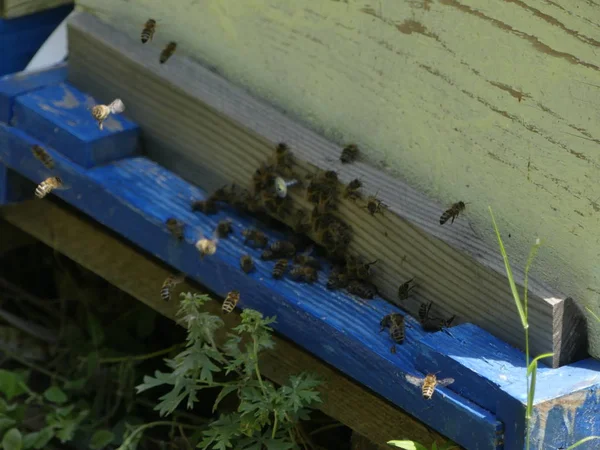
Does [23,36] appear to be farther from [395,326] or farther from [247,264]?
[395,326]

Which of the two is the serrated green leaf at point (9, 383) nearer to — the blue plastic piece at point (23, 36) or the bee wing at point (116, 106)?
the bee wing at point (116, 106)

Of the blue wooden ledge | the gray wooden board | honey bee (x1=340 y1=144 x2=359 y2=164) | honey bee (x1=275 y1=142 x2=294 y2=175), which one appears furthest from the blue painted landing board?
honey bee (x1=340 y1=144 x2=359 y2=164)

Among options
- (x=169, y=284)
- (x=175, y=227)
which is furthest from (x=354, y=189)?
(x=169, y=284)

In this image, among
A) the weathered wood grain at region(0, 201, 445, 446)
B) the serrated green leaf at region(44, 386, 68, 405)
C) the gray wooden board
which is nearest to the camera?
the gray wooden board

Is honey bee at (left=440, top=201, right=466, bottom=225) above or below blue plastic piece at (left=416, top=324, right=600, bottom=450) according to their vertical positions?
above

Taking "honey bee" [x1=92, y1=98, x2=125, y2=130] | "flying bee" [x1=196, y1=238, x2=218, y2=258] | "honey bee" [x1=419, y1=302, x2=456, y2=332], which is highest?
"honey bee" [x1=92, y1=98, x2=125, y2=130]

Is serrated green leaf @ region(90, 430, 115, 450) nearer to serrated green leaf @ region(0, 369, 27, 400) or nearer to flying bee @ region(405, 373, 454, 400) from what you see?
serrated green leaf @ region(0, 369, 27, 400)
